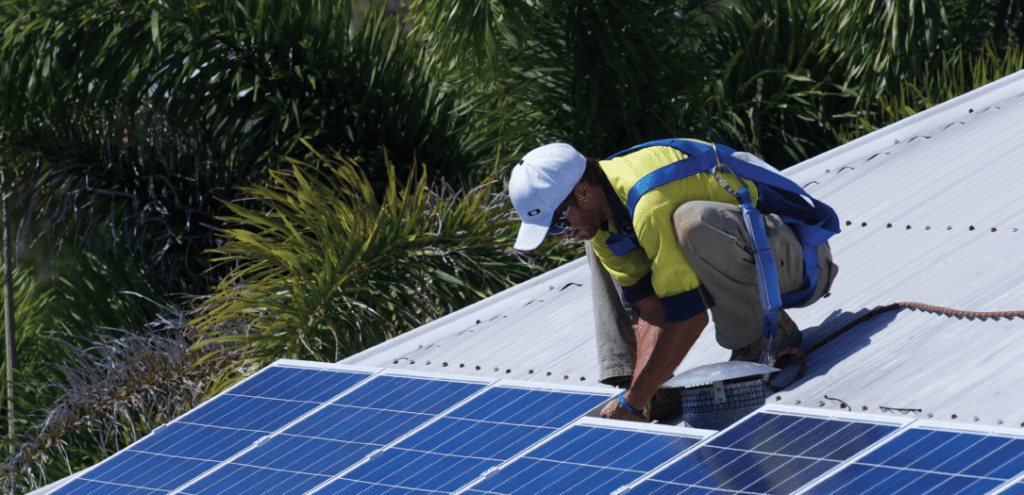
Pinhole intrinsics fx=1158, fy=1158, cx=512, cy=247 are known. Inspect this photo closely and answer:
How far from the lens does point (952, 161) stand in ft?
26.0

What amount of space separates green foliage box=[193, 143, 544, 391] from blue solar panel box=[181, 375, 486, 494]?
3.97m

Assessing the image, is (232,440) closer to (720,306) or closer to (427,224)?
(720,306)

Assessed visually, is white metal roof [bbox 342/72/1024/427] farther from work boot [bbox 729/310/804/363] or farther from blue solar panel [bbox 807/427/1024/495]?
blue solar panel [bbox 807/427/1024/495]

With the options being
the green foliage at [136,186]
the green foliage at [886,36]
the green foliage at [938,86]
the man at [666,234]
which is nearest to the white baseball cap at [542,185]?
the man at [666,234]

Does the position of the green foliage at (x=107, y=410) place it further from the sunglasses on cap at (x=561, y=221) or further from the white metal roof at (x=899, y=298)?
the sunglasses on cap at (x=561, y=221)

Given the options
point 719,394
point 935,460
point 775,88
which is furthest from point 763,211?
point 775,88

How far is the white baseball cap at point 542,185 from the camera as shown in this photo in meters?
4.78

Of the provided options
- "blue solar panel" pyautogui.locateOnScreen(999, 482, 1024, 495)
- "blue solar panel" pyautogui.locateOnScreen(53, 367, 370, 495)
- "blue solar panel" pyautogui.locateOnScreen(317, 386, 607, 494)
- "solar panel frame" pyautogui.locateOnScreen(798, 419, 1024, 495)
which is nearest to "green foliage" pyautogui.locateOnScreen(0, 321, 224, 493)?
"blue solar panel" pyautogui.locateOnScreen(53, 367, 370, 495)

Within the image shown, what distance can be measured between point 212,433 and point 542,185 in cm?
236

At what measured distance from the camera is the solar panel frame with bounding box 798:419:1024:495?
343 cm

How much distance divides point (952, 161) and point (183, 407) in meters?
6.95

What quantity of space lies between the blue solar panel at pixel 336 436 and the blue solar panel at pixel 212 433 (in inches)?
6.3

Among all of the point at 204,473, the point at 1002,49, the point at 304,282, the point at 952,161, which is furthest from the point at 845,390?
the point at 1002,49

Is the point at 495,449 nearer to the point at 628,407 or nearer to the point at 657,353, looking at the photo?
the point at 628,407
